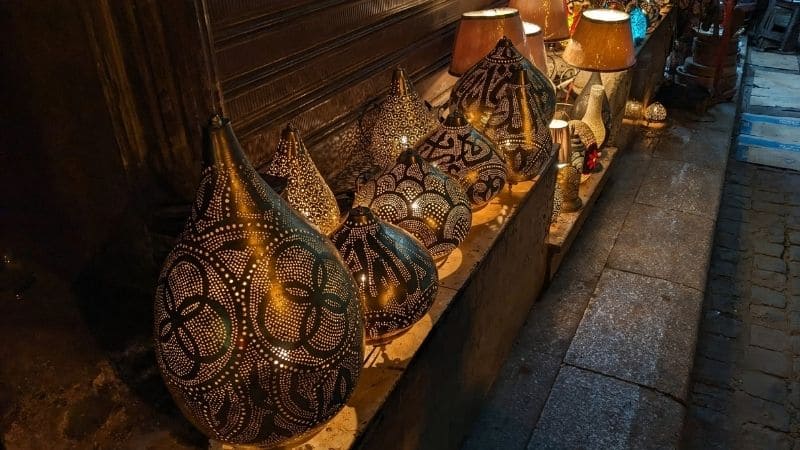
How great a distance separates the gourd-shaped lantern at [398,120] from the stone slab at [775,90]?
793 cm

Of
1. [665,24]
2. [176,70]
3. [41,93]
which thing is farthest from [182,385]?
[665,24]

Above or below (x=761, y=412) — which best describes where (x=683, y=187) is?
above

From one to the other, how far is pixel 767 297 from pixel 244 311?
428 centimetres

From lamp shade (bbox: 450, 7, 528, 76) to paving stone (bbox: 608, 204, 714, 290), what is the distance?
62.8 inches

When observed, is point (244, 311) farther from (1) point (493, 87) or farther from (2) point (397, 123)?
(1) point (493, 87)

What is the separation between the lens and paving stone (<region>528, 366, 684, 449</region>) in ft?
7.72

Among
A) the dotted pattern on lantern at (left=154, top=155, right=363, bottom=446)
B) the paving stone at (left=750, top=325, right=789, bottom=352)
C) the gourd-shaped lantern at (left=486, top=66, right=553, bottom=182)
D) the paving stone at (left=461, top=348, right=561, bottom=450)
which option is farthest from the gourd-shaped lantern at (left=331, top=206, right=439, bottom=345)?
the paving stone at (left=750, top=325, right=789, bottom=352)

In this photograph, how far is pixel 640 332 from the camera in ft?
9.78

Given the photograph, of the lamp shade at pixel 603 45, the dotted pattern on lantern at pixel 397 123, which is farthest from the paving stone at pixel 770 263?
the dotted pattern on lantern at pixel 397 123

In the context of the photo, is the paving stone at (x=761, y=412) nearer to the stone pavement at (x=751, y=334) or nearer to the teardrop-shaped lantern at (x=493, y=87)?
the stone pavement at (x=751, y=334)

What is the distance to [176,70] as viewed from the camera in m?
1.47

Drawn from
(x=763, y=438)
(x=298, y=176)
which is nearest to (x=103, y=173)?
(x=298, y=176)

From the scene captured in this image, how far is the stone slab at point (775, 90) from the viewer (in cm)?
831

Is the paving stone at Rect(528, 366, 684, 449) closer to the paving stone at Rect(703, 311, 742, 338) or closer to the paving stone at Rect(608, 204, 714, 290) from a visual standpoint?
the paving stone at Rect(608, 204, 714, 290)
